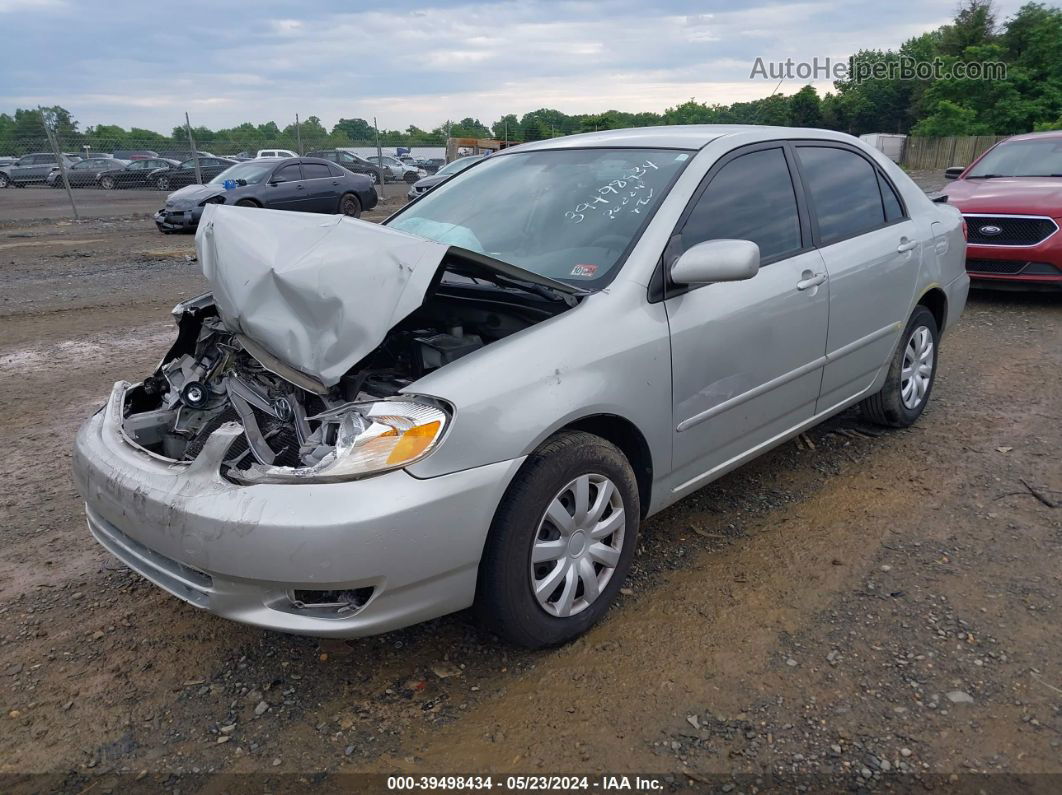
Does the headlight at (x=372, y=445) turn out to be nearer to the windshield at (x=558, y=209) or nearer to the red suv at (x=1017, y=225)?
the windshield at (x=558, y=209)

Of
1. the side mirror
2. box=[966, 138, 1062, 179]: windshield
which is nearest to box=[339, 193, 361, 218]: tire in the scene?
box=[966, 138, 1062, 179]: windshield

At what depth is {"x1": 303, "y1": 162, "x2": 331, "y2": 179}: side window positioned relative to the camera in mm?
16562

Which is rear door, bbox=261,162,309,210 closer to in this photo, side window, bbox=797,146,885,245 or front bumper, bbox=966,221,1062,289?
front bumper, bbox=966,221,1062,289

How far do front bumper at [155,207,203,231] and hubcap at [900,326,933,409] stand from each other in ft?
44.8

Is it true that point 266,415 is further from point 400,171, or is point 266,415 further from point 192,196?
point 400,171

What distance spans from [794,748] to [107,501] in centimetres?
228

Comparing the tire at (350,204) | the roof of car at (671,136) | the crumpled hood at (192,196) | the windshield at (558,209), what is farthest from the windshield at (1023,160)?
the crumpled hood at (192,196)

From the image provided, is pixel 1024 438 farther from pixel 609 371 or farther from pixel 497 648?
pixel 497 648

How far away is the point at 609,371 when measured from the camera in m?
2.69

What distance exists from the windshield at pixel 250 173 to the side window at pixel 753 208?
13.9 m

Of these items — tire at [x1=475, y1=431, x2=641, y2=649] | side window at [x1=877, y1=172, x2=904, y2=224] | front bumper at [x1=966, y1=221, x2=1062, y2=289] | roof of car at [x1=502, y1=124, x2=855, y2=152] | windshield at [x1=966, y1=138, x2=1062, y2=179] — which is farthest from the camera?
windshield at [x1=966, y1=138, x2=1062, y2=179]

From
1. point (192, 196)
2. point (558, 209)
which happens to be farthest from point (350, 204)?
point (558, 209)

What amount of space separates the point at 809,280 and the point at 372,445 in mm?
2189

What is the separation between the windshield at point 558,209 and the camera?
308 centimetres
